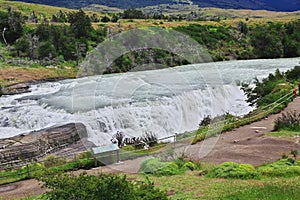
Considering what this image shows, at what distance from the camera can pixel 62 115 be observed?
899 inches

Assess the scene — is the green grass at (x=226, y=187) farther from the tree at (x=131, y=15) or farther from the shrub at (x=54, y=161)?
the tree at (x=131, y=15)

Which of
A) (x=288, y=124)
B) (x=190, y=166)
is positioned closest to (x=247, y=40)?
(x=288, y=124)

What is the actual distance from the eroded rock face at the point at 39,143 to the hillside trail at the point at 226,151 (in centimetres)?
307

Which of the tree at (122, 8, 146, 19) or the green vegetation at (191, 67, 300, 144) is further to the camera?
the tree at (122, 8, 146, 19)

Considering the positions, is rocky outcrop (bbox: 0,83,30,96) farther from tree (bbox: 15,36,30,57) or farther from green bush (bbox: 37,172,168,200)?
green bush (bbox: 37,172,168,200)

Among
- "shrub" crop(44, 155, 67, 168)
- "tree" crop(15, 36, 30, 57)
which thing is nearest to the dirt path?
"shrub" crop(44, 155, 67, 168)

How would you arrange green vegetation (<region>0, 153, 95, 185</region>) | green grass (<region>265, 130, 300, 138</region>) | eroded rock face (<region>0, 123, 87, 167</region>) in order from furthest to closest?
green grass (<region>265, 130, 300, 138</region>) → eroded rock face (<region>0, 123, 87, 167</region>) → green vegetation (<region>0, 153, 95, 185</region>)

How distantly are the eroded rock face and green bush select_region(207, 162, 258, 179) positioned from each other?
26.6 ft

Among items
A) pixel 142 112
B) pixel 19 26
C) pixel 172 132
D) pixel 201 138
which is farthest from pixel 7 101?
pixel 19 26

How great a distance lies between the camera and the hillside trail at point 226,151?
13.1 meters

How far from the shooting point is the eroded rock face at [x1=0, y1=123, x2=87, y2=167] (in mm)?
16547

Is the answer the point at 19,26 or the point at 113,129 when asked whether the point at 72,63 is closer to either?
the point at 19,26

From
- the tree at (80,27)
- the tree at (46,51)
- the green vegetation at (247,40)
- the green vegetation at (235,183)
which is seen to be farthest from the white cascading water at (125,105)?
the green vegetation at (247,40)

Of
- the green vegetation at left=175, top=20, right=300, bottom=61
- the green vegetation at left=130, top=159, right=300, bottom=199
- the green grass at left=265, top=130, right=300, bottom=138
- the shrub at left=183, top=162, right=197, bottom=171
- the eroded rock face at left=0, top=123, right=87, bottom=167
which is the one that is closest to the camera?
the green vegetation at left=130, top=159, right=300, bottom=199
